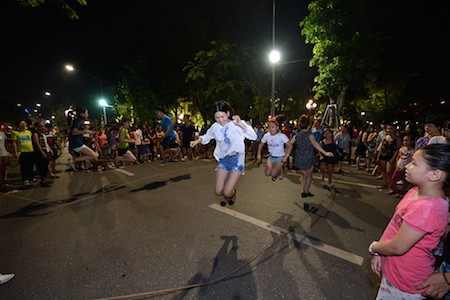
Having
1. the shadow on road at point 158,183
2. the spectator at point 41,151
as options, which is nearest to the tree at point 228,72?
the shadow on road at point 158,183

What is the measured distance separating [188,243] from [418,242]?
295cm

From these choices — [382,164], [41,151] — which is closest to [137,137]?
[41,151]

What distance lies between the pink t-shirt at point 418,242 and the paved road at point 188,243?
114 centimetres

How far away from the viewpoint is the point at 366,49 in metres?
13.2

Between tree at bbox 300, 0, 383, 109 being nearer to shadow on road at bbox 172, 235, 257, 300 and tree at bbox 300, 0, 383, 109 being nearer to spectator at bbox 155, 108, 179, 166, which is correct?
spectator at bbox 155, 108, 179, 166

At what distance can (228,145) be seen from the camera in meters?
4.38

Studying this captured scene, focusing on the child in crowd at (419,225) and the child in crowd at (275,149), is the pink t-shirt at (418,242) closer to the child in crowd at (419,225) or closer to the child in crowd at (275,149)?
the child in crowd at (419,225)

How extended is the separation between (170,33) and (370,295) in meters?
27.8

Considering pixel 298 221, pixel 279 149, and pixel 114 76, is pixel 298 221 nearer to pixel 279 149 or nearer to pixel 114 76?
pixel 279 149

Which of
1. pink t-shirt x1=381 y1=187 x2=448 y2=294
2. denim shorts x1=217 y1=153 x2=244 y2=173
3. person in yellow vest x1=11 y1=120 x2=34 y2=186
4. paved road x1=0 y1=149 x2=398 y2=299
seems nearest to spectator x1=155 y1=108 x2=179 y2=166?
paved road x1=0 y1=149 x2=398 y2=299

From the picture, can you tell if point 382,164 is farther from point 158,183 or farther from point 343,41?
point 343,41

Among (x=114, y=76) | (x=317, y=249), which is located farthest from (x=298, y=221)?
(x=114, y=76)

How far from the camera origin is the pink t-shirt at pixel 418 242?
1.38 m

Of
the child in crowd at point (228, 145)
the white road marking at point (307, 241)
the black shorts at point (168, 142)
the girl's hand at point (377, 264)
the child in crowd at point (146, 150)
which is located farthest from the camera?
the child in crowd at point (146, 150)
